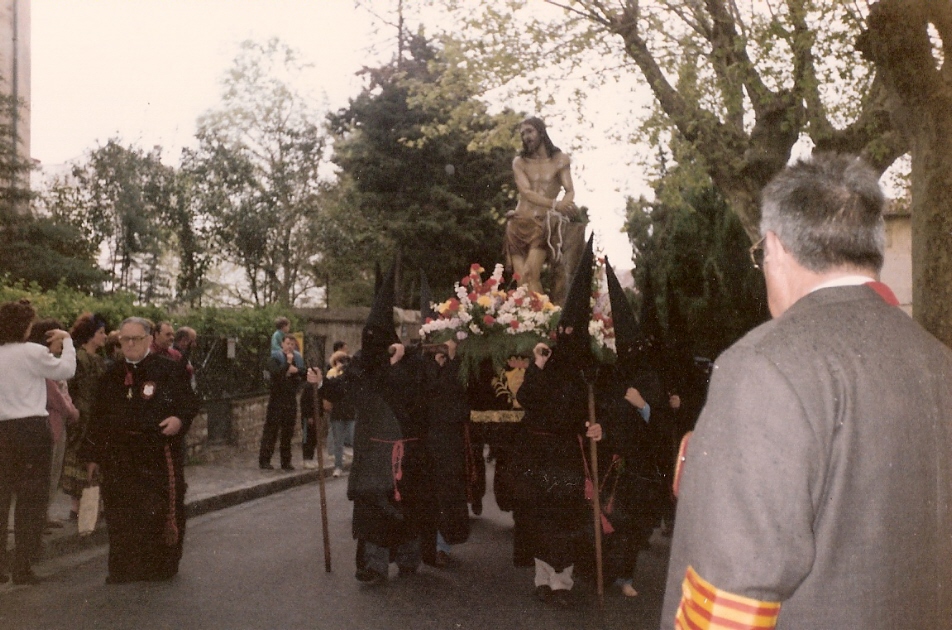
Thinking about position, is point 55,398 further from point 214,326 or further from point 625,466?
point 214,326

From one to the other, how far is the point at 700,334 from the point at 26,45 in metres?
18.3

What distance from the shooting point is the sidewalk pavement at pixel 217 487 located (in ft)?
29.5

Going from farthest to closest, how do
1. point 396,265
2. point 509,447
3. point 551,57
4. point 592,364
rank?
point 551,57
point 509,447
point 396,265
point 592,364

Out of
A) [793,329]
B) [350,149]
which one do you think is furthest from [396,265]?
[350,149]

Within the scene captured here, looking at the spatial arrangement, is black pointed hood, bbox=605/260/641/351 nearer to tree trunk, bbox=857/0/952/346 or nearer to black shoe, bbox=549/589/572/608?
black shoe, bbox=549/589/572/608

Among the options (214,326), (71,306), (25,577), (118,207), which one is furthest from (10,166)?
(25,577)

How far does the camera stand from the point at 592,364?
7273mm

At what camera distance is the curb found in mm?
8727

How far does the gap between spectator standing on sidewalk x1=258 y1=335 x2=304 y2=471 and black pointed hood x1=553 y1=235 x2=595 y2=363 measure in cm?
798

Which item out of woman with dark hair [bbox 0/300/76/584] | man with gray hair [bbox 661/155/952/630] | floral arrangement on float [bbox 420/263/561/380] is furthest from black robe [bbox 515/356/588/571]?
man with gray hair [bbox 661/155/952/630]

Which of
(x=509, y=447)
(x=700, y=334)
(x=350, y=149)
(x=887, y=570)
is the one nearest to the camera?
(x=887, y=570)

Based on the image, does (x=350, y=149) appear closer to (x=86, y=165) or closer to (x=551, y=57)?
(x=86, y=165)

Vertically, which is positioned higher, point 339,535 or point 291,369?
point 291,369

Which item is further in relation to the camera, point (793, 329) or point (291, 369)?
point (291, 369)
